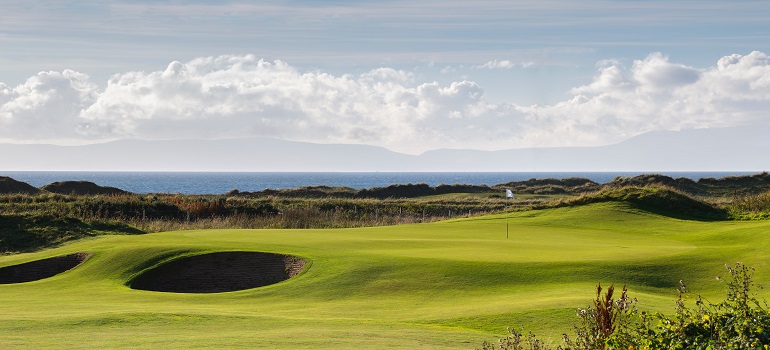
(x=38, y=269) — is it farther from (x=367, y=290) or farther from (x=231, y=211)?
(x=231, y=211)

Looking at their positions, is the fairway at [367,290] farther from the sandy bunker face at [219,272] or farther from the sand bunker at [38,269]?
the sand bunker at [38,269]

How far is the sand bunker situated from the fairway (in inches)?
28.8

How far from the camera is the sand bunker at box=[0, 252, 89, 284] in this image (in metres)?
26.8

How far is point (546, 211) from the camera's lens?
47312 millimetres

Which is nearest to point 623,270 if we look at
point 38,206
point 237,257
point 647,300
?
point 647,300

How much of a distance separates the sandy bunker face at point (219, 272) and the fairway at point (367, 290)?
0.43m

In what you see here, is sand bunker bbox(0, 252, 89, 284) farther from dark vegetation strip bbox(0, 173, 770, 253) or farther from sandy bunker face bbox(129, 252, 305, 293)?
dark vegetation strip bbox(0, 173, 770, 253)

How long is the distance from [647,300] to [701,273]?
17.1 feet

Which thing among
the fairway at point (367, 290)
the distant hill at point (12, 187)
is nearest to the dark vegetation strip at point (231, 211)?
the distant hill at point (12, 187)

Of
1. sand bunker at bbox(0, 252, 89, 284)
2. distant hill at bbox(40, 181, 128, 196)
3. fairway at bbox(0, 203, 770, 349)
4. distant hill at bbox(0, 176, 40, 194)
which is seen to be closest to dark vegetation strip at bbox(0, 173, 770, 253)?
distant hill at bbox(0, 176, 40, 194)

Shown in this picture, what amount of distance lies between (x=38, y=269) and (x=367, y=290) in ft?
41.4

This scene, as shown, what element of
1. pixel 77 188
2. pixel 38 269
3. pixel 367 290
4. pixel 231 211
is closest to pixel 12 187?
pixel 77 188

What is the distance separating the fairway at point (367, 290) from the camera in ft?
45.9

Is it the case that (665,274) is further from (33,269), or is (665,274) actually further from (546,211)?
(546,211)
